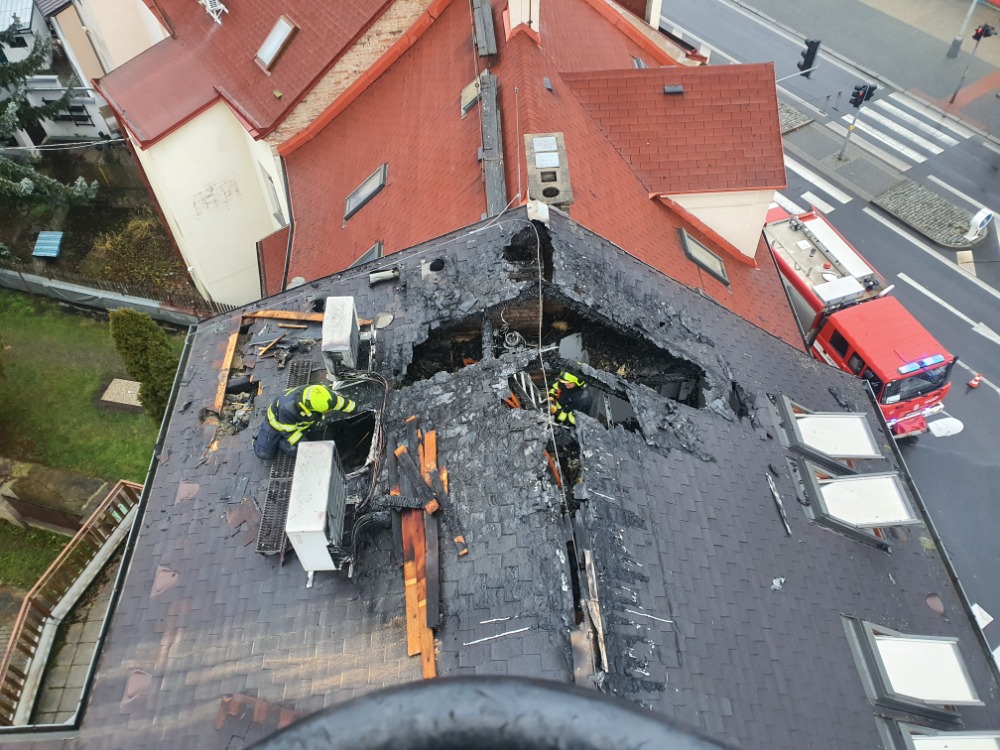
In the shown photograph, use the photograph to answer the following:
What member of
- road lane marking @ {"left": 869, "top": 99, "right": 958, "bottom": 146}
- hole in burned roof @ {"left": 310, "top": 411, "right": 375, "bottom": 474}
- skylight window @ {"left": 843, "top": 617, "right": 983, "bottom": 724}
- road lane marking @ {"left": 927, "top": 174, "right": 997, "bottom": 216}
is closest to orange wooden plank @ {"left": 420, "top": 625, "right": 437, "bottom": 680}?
hole in burned roof @ {"left": 310, "top": 411, "right": 375, "bottom": 474}

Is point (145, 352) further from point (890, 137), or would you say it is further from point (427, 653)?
point (890, 137)

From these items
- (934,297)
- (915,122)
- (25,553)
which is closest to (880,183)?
(915,122)

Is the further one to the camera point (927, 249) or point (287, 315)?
point (927, 249)

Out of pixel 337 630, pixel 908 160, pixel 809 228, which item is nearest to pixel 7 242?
pixel 337 630

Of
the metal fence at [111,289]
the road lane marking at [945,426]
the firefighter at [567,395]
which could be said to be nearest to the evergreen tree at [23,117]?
the metal fence at [111,289]

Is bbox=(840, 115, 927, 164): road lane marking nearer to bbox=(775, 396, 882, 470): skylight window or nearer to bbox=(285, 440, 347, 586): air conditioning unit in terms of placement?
bbox=(775, 396, 882, 470): skylight window

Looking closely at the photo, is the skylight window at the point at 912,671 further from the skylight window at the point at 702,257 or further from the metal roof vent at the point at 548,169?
the skylight window at the point at 702,257
